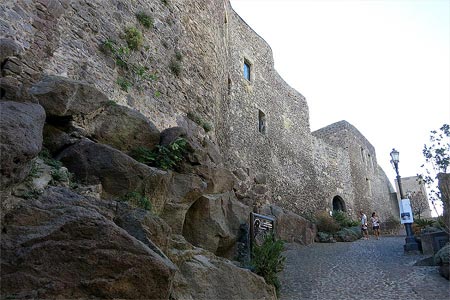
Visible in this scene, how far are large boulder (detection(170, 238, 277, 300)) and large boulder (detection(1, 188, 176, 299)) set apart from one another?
3.37 feet

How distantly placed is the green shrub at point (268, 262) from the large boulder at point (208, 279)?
68 cm

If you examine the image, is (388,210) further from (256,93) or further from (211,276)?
(211,276)

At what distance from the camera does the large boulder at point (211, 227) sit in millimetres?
7328

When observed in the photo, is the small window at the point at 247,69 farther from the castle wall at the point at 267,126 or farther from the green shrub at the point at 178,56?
the green shrub at the point at 178,56

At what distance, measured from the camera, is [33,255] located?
11.2 ft

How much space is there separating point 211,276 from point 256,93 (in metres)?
12.7

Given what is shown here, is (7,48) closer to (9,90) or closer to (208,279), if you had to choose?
(9,90)

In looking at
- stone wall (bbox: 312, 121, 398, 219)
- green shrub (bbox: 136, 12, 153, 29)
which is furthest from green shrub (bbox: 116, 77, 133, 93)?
stone wall (bbox: 312, 121, 398, 219)

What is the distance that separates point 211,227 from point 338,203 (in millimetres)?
16520

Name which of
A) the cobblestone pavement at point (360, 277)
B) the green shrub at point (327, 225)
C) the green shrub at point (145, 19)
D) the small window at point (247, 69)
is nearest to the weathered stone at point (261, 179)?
the green shrub at point (327, 225)

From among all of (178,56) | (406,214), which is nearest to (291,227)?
(406,214)

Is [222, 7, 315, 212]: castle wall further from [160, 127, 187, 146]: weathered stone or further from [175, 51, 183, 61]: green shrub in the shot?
[160, 127, 187, 146]: weathered stone

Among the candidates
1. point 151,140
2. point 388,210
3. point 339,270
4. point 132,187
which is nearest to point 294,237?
point 339,270

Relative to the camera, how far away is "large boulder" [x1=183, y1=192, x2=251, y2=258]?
7328 millimetres
